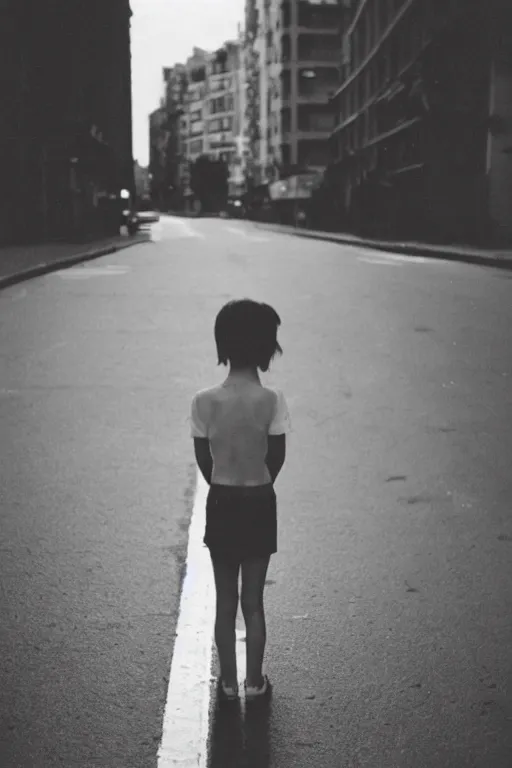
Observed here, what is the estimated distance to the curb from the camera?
22344 millimetres

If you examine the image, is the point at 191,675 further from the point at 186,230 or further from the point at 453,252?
the point at 186,230

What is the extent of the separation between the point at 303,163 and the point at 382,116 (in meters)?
59.0

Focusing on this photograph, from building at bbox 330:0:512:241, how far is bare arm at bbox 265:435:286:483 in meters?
41.9

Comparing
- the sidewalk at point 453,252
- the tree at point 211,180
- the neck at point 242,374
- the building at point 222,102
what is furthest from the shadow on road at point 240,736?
the tree at point 211,180

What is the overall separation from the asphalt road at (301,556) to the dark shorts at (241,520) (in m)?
0.52

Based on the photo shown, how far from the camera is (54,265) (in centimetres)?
2797

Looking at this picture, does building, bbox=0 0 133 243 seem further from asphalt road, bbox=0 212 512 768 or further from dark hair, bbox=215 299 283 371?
dark hair, bbox=215 299 283 371

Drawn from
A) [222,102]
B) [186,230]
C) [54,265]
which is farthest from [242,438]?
[222,102]

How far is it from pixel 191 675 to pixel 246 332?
1178 millimetres

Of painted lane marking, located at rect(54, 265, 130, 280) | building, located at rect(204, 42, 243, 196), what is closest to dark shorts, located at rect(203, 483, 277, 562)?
painted lane marking, located at rect(54, 265, 130, 280)

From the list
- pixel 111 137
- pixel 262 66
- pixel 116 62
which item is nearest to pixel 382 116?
pixel 111 137

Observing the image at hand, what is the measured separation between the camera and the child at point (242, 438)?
333 centimetres

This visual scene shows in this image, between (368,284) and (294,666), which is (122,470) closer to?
(294,666)

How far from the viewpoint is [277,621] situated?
4.27m
